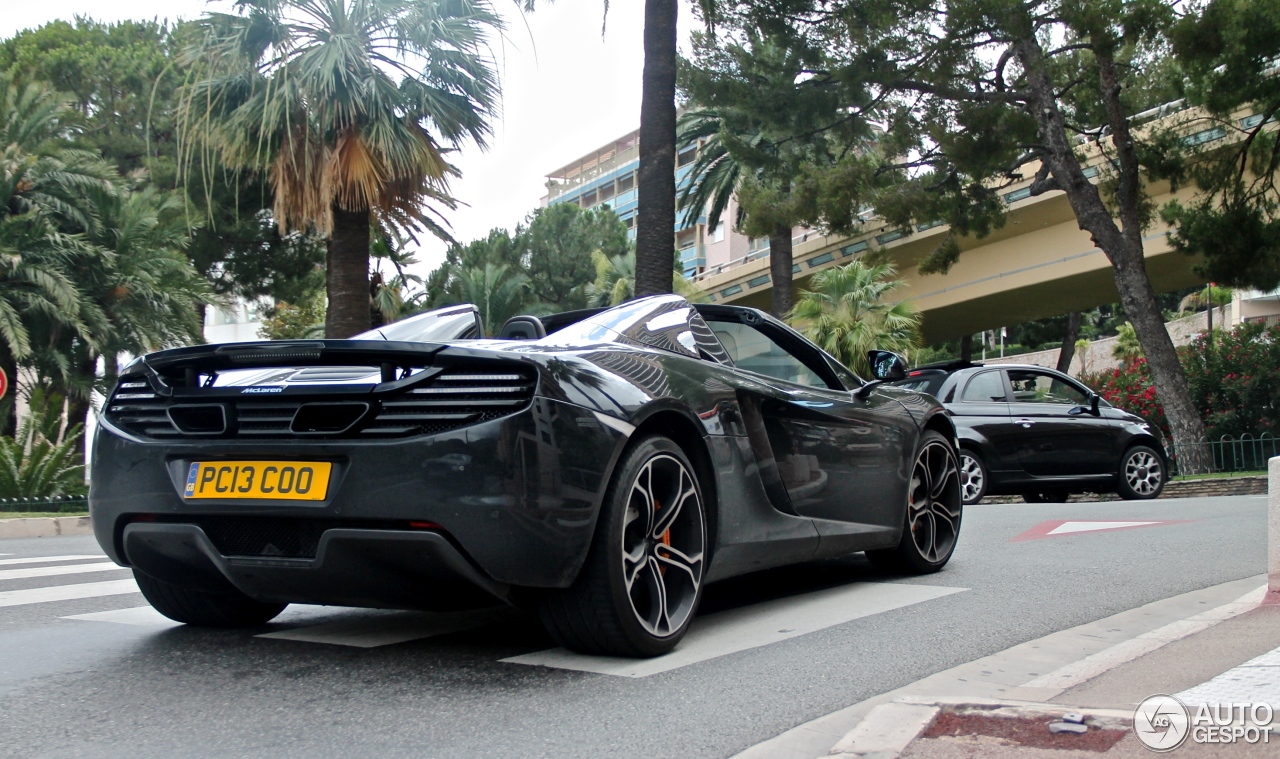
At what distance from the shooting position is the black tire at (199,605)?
4134mm

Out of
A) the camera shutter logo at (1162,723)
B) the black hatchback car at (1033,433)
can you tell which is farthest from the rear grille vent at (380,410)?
the black hatchback car at (1033,433)

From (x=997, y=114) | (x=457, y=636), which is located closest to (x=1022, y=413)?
(x=997, y=114)

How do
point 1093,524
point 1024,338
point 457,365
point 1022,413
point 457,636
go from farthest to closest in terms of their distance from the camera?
point 1024,338, point 1022,413, point 1093,524, point 457,636, point 457,365

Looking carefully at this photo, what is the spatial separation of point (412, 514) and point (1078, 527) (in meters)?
6.60

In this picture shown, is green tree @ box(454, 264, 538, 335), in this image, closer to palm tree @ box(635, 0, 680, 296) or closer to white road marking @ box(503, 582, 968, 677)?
palm tree @ box(635, 0, 680, 296)

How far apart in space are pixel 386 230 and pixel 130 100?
1477 cm

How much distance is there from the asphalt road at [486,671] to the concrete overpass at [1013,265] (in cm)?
2208

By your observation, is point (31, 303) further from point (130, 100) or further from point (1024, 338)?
point (1024, 338)

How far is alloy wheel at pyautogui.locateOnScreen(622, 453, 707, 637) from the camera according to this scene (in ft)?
11.8

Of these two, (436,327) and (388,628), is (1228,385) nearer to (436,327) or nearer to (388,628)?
(388,628)

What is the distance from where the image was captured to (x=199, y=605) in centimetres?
416

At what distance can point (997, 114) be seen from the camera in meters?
19.2

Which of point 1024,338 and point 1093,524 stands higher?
point 1024,338

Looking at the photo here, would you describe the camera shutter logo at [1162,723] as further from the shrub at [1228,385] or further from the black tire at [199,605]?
the shrub at [1228,385]
